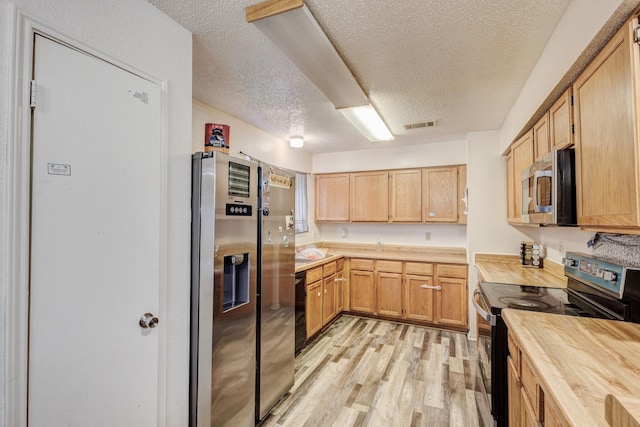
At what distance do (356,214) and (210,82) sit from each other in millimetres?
2851

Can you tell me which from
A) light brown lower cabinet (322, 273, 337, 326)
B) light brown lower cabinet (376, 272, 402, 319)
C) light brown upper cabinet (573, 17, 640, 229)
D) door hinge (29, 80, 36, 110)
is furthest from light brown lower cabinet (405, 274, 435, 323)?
door hinge (29, 80, 36, 110)

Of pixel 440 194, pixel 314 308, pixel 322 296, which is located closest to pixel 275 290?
pixel 314 308

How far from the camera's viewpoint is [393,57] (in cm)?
184

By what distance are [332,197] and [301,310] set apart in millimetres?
2118

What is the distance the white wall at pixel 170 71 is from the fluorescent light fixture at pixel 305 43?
0.47 metres

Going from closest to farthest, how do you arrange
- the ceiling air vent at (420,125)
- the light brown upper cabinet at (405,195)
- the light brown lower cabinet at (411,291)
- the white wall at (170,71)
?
the white wall at (170,71), the ceiling air vent at (420,125), the light brown lower cabinet at (411,291), the light brown upper cabinet at (405,195)

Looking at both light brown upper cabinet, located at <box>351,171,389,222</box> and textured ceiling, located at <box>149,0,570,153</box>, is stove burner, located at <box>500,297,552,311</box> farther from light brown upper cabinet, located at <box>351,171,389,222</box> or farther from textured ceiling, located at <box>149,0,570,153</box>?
light brown upper cabinet, located at <box>351,171,389,222</box>

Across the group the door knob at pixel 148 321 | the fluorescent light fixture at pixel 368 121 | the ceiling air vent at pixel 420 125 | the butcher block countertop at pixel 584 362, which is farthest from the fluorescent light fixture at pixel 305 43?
the butcher block countertop at pixel 584 362

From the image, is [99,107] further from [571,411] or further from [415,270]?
[415,270]

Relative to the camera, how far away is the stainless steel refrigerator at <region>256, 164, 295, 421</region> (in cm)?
206

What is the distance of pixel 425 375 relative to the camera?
2.60m

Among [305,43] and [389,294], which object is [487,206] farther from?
[305,43]

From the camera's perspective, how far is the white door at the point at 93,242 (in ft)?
3.38

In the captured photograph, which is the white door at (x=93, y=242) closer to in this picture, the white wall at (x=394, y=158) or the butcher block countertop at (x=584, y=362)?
the butcher block countertop at (x=584, y=362)
